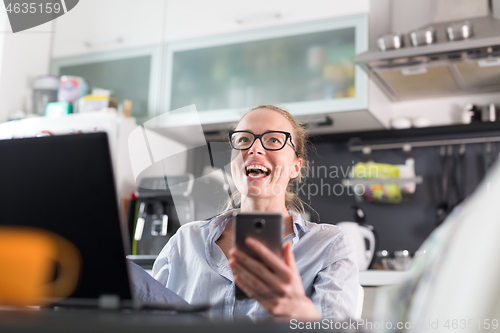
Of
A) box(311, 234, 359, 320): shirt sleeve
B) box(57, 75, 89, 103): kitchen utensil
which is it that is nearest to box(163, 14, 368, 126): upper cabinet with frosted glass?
box(57, 75, 89, 103): kitchen utensil

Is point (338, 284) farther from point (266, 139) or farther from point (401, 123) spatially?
point (401, 123)

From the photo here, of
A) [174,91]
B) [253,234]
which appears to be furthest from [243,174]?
[174,91]

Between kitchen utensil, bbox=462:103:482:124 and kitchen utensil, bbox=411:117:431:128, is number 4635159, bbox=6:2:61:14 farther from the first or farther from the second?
kitchen utensil, bbox=462:103:482:124

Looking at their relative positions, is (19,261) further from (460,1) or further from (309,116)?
(460,1)

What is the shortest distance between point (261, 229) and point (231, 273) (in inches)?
15.9

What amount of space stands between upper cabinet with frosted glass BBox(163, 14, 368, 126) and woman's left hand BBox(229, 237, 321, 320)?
57.1 inches

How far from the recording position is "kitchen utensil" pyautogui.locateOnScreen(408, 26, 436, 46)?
6.07 ft

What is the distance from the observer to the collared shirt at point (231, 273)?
913mm

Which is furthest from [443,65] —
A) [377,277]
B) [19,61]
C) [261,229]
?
[19,61]

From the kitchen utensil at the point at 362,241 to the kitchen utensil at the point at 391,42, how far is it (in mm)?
760

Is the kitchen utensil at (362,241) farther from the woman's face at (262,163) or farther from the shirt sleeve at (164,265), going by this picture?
the shirt sleeve at (164,265)

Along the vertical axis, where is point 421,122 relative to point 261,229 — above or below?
above

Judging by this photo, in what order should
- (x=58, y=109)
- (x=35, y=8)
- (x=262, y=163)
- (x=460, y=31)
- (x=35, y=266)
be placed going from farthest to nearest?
(x=35, y=8) → (x=58, y=109) → (x=460, y=31) → (x=262, y=163) → (x=35, y=266)

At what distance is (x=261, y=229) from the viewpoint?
0.63m
